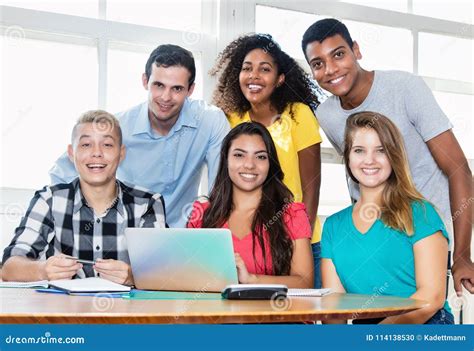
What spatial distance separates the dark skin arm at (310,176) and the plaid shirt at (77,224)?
0.75 m

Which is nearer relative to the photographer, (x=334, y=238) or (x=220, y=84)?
(x=334, y=238)

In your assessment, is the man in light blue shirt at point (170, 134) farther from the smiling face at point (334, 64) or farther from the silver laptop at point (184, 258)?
the silver laptop at point (184, 258)

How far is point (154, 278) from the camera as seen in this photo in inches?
73.5

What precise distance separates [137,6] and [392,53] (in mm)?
1397

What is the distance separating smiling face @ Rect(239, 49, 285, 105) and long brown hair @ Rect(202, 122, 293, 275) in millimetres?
374

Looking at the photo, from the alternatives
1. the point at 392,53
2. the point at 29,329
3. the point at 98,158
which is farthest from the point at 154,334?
the point at 392,53

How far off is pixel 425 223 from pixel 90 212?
3.67 ft

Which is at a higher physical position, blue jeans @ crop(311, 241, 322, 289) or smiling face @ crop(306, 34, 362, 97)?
smiling face @ crop(306, 34, 362, 97)

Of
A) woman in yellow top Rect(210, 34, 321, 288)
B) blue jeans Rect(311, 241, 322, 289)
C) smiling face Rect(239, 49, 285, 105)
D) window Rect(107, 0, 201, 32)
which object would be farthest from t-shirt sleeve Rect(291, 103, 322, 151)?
window Rect(107, 0, 201, 32)

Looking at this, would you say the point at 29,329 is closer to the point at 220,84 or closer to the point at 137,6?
the point at 220,84

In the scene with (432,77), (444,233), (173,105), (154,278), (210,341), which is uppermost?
(432,77)

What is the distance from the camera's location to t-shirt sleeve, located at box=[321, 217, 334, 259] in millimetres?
2221

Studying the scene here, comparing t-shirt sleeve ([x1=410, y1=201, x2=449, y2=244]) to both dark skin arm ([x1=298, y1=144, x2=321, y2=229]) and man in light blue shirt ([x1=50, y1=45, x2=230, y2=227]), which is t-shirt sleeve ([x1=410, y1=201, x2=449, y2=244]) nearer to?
dark skin arm ([x1=298, y1=144, x2=321, y2=229])

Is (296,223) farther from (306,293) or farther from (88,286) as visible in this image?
(88,286)
